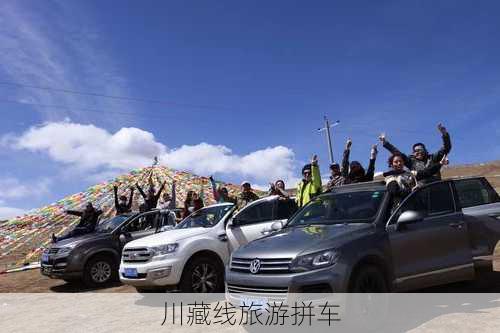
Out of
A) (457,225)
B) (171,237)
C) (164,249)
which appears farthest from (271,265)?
(171,237)

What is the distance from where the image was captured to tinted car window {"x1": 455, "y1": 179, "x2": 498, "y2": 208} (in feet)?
25.7

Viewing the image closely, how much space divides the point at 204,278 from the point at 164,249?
2.90 feet

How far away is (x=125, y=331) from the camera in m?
6.61

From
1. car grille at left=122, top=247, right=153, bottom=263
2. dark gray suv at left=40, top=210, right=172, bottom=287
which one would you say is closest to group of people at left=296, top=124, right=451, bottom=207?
car grille at left=122, top=247, right=153, bottom=263

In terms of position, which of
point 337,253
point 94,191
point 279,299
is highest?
point 94,191

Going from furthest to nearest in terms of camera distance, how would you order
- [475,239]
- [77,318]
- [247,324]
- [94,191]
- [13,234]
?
[94,191]
[13,234]
[77,318]
[475,239]
[247,324]

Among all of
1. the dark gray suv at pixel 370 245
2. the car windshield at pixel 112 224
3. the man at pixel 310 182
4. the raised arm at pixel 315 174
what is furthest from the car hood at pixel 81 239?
the dark gray suv at pixel 370 245

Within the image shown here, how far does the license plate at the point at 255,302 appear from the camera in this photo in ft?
17.1

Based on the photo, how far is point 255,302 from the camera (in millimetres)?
5316

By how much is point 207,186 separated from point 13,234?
10116mm

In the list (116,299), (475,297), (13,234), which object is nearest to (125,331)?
(116,299)

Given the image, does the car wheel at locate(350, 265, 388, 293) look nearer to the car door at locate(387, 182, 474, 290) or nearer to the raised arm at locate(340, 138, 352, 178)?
the car door at locate(387, 182, 474, 290)

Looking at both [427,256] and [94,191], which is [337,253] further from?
[94,191]

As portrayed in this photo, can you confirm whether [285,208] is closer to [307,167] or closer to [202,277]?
[307,167]
